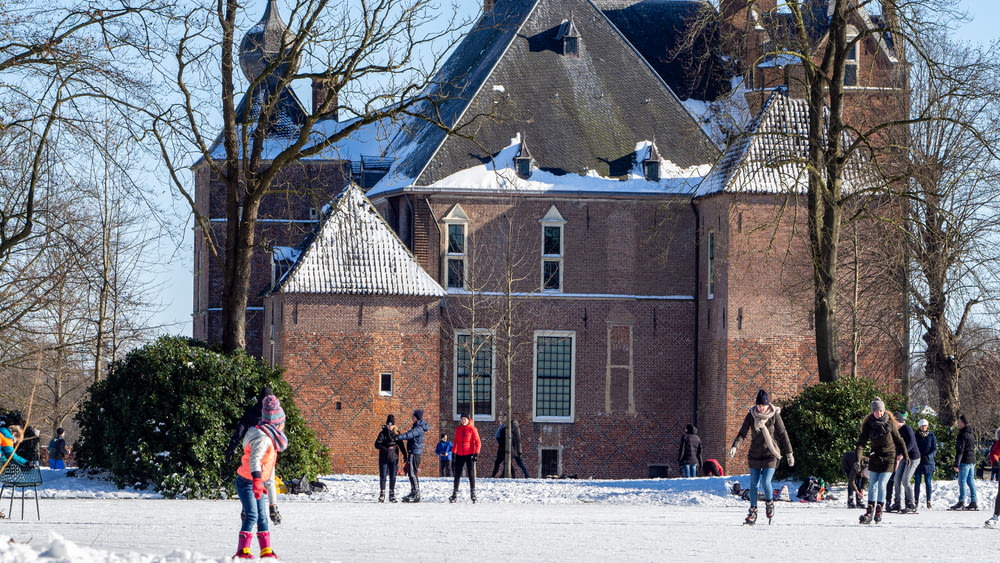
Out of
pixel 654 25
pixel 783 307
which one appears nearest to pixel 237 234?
pixel 783 307

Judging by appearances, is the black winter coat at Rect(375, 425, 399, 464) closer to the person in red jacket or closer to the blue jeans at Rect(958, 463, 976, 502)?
the person in red jacket

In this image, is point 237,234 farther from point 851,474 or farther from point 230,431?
point 851,474

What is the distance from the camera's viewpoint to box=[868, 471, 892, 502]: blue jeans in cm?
1917

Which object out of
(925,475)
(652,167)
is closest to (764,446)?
(925,475)

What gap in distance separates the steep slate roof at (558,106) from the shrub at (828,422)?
15287 mm

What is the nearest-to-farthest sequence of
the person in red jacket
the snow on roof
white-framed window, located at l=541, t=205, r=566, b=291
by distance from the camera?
the person in red jacket < the snow on roof < white-framed window, located at l=541, t=205, r=566, b=291

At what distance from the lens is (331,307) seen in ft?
123

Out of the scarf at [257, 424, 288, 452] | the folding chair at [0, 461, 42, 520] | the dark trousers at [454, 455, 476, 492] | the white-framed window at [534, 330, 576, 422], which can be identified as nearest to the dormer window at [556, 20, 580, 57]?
the white-framed window at [534, 330, 576, 422]

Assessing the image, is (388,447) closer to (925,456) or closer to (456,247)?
(925,456)

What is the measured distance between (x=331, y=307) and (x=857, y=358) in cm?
1396

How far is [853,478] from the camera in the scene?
76.3ft

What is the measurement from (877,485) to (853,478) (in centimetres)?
394

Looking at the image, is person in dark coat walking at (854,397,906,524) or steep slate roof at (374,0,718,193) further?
steep slate roof at (374,0,718,193)

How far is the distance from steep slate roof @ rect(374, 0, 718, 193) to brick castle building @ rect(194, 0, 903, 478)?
0.20ft
